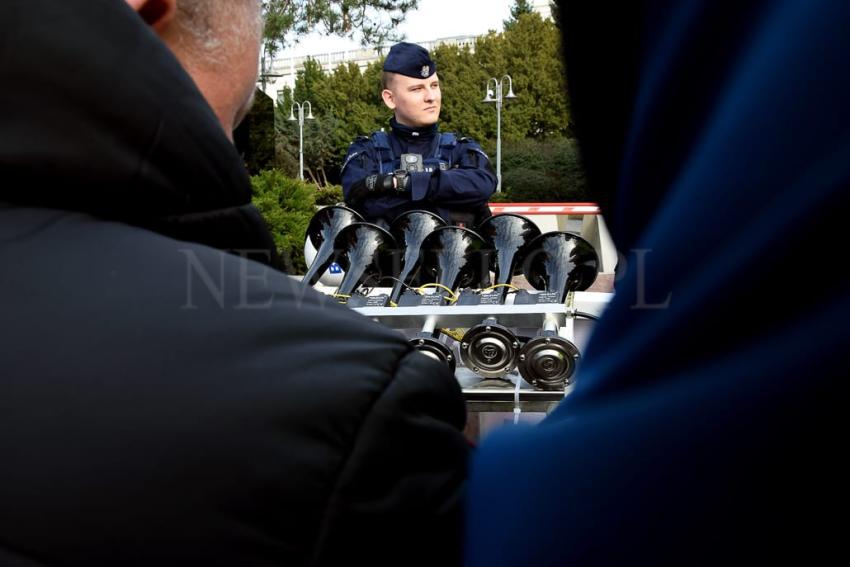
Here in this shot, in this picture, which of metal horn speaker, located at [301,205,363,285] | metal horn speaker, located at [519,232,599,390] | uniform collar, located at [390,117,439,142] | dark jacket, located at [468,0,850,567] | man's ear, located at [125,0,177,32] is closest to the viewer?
dark jacket, located at [468,0,850,567]

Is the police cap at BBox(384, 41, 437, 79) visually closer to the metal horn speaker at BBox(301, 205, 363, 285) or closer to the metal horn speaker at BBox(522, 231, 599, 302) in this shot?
the metal horn speaker at BBox(301, 205, 363, 285)

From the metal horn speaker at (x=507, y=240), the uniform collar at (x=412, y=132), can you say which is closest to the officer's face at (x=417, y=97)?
the uniform collar at (x=412, y=132)

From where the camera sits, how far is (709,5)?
497 mm

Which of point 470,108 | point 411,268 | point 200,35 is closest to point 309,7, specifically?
point 411,268

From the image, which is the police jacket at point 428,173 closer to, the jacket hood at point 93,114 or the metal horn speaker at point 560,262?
the metal horn speaker at point 560,262

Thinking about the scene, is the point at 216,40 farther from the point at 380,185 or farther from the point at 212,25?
the point at 380,185

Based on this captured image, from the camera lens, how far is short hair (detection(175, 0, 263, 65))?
88 centimetres

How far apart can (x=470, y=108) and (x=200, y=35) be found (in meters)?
36.7

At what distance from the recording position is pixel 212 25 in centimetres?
90

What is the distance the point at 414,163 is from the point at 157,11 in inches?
155

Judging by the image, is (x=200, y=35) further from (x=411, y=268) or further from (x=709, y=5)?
(x=411, y=268)

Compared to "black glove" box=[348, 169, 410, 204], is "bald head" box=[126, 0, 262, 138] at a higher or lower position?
lower

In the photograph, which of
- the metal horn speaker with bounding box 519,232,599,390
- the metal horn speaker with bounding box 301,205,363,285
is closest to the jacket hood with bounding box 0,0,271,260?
the metal horn speaker with bounding box 519,232,599,390

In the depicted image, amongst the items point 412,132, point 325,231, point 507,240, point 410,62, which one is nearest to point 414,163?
point 412,132
